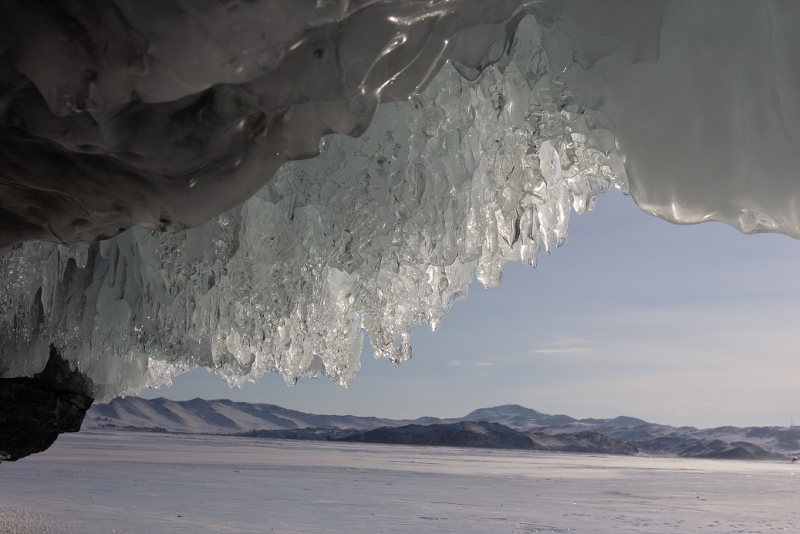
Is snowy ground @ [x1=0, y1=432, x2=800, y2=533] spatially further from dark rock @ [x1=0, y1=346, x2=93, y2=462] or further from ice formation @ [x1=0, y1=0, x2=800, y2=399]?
ice formation @ [x1=0, y1=0, x2=800, y2=399]

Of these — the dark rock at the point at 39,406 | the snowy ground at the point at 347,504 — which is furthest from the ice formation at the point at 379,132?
the snowy ground at the point at 347,504

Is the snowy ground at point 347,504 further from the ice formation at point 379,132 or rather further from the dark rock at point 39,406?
the ice formation at point 379,132

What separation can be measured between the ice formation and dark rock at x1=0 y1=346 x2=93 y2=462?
9.50 feet

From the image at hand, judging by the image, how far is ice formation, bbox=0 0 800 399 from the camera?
1.13m

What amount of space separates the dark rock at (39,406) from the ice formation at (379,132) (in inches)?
114

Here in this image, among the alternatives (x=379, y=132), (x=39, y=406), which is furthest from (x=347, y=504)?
(x=379, y=132)

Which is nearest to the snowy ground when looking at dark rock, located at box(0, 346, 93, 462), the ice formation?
dark rock, located at box(0, 346, 93, 462)

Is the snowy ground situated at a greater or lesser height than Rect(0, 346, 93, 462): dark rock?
lesser

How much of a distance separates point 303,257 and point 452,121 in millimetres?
1075

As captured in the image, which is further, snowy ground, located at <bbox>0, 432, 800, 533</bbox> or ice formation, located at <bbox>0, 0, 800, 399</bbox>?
snowy ground, located at <bbox>0, 432, 800, 533</bbox>

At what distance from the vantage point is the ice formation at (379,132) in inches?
44.6

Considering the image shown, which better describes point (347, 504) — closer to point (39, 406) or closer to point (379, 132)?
point (39, 406)

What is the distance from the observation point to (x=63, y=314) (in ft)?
16.6

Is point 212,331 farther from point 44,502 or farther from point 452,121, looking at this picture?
point 44,502
